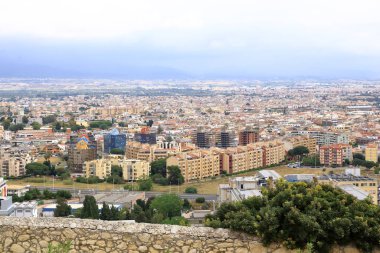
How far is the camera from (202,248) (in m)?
4.56

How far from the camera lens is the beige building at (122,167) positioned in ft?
89.1

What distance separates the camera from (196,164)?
28.1 m

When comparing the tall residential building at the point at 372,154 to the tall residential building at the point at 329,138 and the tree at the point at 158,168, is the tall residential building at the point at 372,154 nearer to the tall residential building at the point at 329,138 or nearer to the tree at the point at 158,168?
the tall residential building at the point at 329,138

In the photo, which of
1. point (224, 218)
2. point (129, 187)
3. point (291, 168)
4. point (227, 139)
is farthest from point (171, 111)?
point (224, 218)

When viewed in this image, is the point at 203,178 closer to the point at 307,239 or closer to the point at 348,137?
the point at 348,137

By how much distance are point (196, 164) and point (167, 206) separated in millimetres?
10560

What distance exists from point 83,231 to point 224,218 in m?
1.09

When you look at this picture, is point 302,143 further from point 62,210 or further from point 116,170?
point 62,210

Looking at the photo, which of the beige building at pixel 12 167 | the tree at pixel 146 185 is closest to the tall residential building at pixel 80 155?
the beige building at pixel 12 167

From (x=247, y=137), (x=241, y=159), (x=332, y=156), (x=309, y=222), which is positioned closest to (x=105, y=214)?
(x=309, y=222)

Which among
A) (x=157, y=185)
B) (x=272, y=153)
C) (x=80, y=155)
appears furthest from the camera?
(x=272, y=153)

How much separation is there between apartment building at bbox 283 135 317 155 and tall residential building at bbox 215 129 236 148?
305 centimetres

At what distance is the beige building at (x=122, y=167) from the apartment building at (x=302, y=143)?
9.99 meters

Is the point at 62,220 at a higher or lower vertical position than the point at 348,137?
higher
